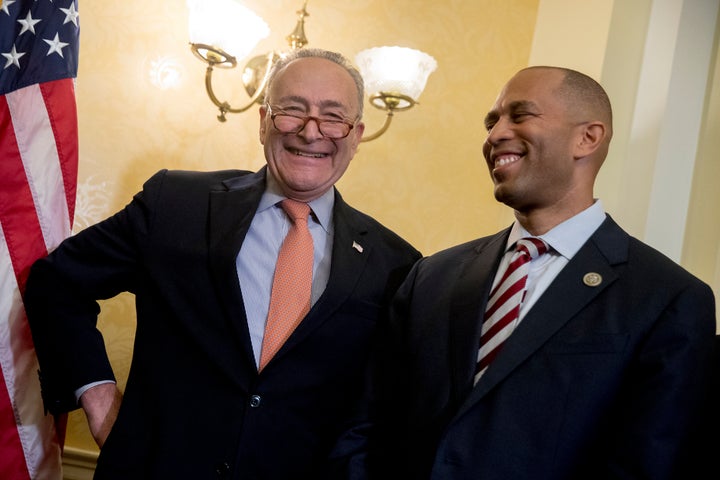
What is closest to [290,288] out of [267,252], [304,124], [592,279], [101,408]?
[267,252]

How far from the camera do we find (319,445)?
1602 millimetres

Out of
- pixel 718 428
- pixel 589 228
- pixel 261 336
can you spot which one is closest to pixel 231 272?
pixel 261 336

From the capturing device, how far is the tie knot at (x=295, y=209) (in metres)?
1.71

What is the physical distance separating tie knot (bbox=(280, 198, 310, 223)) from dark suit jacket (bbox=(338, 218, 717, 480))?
20.3 inches

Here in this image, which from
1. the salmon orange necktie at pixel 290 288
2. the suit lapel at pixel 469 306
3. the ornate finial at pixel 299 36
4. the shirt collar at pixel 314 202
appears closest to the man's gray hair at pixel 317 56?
the shirt collar at pixel 314 202

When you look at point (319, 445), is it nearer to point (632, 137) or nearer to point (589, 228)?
point (589, 228)

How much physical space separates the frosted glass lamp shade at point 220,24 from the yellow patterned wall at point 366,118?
0.52 m

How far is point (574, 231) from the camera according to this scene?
1.43 metres

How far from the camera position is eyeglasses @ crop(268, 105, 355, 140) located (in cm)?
169

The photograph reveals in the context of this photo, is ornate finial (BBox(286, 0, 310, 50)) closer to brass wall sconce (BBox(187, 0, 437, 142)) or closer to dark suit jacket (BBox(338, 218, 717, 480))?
brass wall sconce (BBox(187, 0, 437, 142))

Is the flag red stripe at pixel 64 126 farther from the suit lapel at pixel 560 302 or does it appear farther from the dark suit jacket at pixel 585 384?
the suit lapel at pixel 560 302

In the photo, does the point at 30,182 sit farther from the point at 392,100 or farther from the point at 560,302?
the point at 560,302

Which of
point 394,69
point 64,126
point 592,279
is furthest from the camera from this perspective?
point 394,69

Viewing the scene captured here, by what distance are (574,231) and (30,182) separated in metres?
1.46
